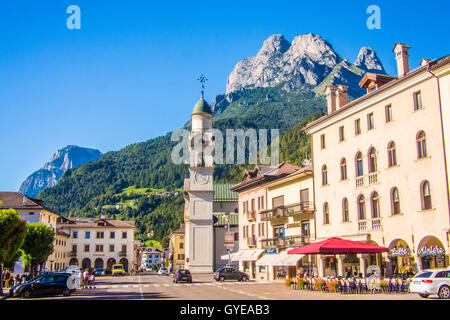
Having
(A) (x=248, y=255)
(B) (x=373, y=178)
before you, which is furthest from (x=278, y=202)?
(B) (x=373, y=178)

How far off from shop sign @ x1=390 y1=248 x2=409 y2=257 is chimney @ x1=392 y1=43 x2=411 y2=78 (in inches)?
527

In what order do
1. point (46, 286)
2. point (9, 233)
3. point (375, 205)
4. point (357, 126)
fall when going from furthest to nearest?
1. point (357, 126)
2. point (375, 205)
3. point (9, 233)
4. point (46, 286)

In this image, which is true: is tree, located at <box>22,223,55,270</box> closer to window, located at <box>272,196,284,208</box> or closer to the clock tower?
the clock tower

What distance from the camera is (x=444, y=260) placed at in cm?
2892

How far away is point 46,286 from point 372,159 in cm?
2577

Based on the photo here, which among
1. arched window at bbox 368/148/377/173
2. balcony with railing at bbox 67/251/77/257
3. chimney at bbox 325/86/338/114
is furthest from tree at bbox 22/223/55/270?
balcony with railing at bbox 67/251/77/257

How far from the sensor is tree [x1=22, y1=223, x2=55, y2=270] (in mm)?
55775

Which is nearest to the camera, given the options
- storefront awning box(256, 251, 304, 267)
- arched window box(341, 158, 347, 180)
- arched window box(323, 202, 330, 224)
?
arched window box(341, 158, 347, 180)

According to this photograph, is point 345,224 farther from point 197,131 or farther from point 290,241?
point 197,131

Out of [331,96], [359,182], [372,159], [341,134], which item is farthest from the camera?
[331,96]

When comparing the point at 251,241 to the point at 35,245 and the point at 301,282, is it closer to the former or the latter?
the point at 301,282

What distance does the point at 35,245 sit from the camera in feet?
185

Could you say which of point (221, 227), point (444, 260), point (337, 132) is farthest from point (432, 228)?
point (221, 227)
